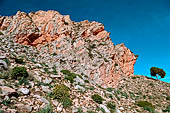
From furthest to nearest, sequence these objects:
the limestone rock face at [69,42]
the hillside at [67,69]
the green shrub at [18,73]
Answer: the limestone rock face at [69,42], the green shrub at [18,73], the hillside at [67,69]

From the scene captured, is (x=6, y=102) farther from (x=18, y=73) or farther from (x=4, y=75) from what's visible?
(x=18, y=73)

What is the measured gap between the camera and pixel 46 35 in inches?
1092

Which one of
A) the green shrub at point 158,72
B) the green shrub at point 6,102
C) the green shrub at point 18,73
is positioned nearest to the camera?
the green shrub at point 6,102

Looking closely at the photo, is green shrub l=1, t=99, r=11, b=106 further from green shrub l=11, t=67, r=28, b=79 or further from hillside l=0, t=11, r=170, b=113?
green shrub l=11, t=67, r=28, b=79

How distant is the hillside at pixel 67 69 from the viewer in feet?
28.8

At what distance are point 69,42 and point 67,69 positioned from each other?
882cm

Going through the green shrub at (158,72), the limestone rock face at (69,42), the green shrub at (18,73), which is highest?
the green shrub at (158,72)

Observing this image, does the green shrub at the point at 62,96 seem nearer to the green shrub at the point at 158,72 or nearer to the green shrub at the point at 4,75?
the green shrub at the point at 4,75

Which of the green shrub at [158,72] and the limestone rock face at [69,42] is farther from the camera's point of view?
the green shrub at [158,72]

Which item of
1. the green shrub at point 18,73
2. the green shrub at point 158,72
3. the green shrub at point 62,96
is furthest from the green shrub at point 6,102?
the green shrub at point 158,72

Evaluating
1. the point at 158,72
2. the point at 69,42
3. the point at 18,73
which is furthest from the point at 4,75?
the point at 158,72

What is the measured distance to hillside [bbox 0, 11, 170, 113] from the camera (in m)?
8.77

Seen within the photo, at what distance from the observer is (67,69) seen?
70.4ft

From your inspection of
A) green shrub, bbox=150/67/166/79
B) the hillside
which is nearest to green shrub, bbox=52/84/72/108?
the hillside
